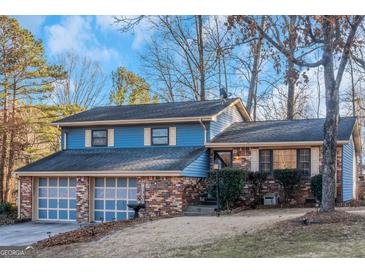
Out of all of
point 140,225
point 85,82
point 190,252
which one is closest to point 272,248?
point 190,252

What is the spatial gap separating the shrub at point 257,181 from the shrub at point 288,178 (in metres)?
0.52

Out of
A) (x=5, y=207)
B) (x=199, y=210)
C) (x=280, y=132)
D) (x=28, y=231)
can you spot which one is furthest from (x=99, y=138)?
(x=280, y=132)

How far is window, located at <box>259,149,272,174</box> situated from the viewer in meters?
17.1

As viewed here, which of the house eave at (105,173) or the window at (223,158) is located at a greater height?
the window at (223,158)

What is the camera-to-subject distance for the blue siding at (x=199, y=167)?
15807 mm

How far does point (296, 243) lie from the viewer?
369 inches

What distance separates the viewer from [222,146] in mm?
17297

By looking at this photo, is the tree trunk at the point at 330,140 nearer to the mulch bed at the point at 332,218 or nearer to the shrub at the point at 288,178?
the mulch bed at the point at 332,218

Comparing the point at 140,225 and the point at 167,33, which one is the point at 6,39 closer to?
the point at 167,33

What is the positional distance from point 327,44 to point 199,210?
20.9 feet

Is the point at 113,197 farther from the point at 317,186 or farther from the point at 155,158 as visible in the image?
the point at 317,186

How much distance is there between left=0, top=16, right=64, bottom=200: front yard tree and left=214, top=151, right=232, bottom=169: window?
252 inches

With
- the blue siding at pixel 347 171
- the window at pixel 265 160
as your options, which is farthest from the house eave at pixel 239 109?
the blue siding at pixel 347 171

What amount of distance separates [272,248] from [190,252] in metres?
1.46
